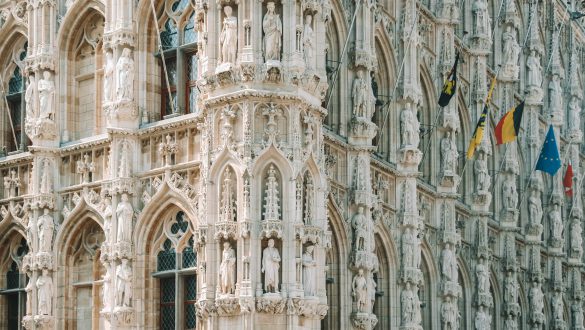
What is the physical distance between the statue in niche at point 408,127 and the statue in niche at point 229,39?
9.52 meters

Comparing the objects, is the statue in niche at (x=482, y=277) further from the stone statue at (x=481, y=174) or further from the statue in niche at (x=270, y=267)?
the statue in niche at (x=270, y=267)

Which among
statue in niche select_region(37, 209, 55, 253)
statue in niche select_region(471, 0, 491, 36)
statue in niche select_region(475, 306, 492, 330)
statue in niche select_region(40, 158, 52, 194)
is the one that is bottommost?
statue in niche select_region(475, 306, 492, 330)

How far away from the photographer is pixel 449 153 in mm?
46500

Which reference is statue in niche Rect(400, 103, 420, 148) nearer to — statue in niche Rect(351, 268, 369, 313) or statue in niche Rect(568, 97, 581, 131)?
statue in niche Rect(351, 268, 369, 313)

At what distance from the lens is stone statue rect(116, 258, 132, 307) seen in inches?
1446

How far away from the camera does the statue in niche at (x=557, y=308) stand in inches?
2247

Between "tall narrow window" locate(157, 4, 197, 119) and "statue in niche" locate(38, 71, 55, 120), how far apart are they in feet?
10.8

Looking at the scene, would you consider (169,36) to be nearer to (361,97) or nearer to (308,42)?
(308,42)

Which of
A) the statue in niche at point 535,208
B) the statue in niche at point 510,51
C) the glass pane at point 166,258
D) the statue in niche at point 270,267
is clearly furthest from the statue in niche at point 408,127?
the statue in niche at point 535,208

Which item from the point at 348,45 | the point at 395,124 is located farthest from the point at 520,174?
the point at 348,45

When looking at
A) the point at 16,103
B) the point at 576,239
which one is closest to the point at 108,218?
the point at 16,103

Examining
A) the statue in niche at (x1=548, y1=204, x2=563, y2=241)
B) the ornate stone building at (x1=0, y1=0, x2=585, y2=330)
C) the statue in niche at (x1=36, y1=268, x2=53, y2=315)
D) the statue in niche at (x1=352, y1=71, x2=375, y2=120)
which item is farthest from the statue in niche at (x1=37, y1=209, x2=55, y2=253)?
the statue in niche at (x1=548, y1=204, x2=563, y2=241)

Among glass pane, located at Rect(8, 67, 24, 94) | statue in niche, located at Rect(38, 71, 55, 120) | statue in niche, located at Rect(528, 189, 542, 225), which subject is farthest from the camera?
statue in niche, located at Rect(528, 189, 542, 225)

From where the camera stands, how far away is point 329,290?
38.8 m
